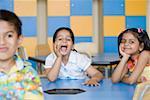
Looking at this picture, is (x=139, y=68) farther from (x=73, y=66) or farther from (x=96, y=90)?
(x=73, y=66)

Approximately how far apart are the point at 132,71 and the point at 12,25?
1.24 metres

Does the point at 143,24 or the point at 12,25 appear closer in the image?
the point at 12,25

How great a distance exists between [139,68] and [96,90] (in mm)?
418

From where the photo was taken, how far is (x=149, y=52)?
7.65 ft

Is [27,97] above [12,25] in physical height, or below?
below

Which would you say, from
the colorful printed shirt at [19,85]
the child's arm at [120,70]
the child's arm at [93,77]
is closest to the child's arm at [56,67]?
the child's arm at [93,77]

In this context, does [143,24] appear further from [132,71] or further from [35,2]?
[132,71]

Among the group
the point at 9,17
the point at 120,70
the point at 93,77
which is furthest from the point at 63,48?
the point at 9,17

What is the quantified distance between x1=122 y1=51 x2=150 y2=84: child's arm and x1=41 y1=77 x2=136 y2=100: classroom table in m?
0.05

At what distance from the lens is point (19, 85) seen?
1.26m

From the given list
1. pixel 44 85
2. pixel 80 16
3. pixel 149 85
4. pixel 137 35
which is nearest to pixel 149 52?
pixel 137 35

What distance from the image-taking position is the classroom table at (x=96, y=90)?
1.72 metres

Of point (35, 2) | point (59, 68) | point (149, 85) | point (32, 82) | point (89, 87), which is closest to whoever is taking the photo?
point (149, 85)

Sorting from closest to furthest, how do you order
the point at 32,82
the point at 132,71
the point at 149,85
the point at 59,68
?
the point at 149,85
the point at 32,82
the point at 132,71
the point at 59,68
